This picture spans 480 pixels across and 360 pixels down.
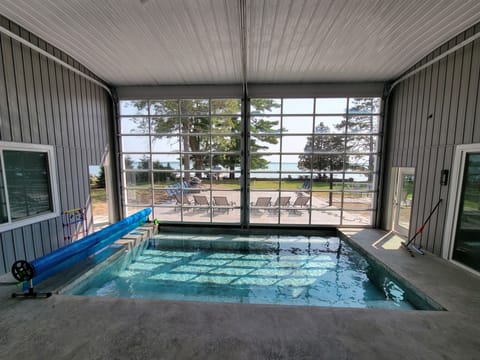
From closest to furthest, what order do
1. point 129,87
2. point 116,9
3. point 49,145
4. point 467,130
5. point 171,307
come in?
point 171,307
point 116,9
point 467,130
point 49,145
point 129,87

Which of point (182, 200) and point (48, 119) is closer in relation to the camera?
point (48, 119)

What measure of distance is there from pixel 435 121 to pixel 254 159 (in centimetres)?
395

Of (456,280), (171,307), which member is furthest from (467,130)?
(171,307)

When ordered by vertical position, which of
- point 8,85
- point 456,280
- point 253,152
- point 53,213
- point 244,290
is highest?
point 8,85

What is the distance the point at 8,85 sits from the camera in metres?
3.20

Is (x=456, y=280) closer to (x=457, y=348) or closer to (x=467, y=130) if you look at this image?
(x=457, y=348)

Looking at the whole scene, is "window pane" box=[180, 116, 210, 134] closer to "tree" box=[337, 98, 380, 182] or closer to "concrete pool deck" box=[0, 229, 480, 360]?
"tree" box=[337, 98, 380, 182]

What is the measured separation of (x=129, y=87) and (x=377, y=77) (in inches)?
259

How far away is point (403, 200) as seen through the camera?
5.17 m

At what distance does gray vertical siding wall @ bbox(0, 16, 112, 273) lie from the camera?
10.5ft

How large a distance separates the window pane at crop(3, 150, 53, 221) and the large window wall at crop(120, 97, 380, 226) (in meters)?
2.33

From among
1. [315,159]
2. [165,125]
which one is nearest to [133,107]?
[165,125]

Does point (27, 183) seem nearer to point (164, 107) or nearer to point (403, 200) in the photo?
point (164, 107)

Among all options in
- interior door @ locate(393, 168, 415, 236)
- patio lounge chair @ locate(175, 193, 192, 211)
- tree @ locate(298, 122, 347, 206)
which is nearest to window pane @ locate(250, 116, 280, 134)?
tree @ locate(298, 122, 347, 206)
